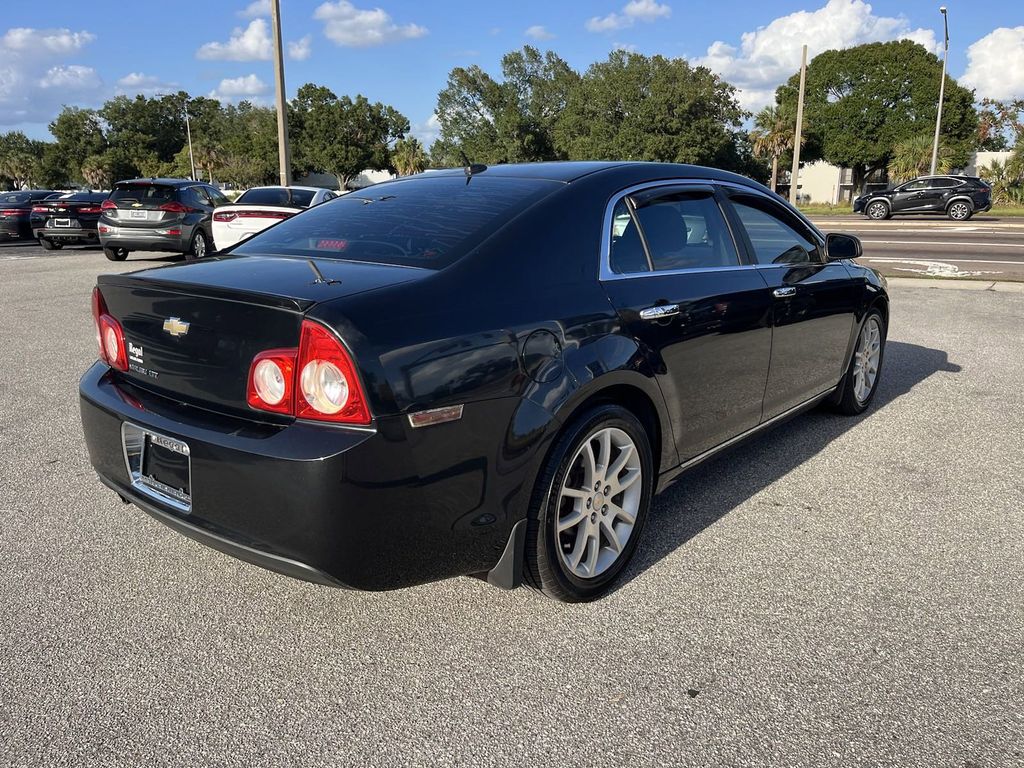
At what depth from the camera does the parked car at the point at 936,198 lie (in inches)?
1142

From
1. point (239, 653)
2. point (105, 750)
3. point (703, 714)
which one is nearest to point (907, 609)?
point (703, 714)

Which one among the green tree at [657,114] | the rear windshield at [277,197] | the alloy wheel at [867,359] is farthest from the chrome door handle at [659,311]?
the green tree at [657,114]

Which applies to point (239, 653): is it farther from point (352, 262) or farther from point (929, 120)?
point (929, 120)

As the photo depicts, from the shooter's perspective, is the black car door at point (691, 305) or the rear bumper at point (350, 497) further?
the black car door at point (691, 305)

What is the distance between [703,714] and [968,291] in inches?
434

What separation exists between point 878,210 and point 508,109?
186 ft

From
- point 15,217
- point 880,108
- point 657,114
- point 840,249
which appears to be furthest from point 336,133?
point 840,249

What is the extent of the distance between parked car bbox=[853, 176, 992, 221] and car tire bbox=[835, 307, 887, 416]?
27768 millimetres

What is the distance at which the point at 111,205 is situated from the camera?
15.3 metres

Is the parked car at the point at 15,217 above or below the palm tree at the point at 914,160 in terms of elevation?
below

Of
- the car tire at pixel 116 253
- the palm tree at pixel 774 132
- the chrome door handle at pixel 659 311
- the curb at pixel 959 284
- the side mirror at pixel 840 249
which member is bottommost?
the curb at pixel 959 284

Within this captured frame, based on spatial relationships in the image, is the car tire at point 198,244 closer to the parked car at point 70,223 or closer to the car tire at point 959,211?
the parked car at point 70,223

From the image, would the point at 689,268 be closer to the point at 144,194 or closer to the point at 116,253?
the point at 144,194

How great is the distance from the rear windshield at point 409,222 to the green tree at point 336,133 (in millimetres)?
81009
